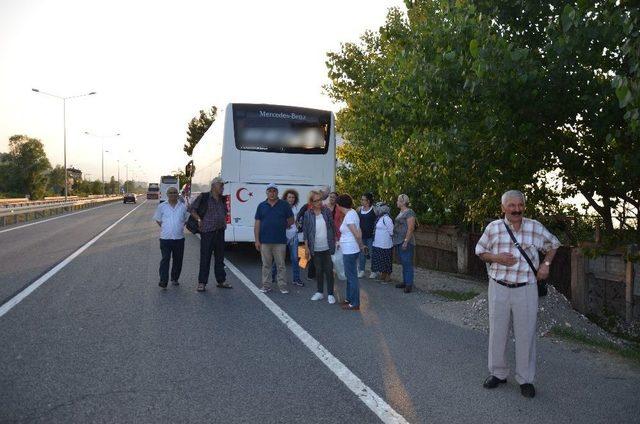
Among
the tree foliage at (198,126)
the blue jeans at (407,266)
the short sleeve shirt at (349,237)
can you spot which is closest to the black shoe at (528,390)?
the short sleeve shirt at (349,237)

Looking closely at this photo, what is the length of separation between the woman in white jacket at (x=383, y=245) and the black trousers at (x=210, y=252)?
9.74 feet

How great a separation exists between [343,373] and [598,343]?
129 inches

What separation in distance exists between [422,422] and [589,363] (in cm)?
255

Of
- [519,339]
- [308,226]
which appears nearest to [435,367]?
[519,339]

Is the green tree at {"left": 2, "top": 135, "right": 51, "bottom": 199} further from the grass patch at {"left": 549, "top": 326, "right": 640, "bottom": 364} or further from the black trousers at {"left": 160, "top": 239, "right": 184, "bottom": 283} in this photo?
the grass patch at {"left": 549, "top": 326, "right": 640, "bottom": 364}

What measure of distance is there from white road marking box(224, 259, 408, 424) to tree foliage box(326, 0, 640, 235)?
2740 millimetres

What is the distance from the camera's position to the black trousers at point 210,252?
923cm

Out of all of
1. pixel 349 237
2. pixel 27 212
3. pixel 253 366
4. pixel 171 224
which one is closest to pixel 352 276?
pixel 349 237

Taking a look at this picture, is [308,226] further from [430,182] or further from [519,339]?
[519,339]

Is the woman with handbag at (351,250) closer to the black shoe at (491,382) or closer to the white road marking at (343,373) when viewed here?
the white road marking at (343,373)

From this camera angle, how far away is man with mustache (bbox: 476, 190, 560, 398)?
4.61 metres

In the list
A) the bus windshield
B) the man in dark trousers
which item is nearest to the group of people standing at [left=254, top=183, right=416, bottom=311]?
the man in dark trousers

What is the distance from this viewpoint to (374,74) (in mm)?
12812

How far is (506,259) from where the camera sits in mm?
4633
